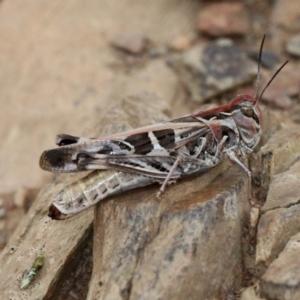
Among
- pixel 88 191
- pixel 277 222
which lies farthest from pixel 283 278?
pixel 88 191

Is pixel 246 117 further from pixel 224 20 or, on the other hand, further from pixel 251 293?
pixel 224 20

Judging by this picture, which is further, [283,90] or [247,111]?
[283,90]

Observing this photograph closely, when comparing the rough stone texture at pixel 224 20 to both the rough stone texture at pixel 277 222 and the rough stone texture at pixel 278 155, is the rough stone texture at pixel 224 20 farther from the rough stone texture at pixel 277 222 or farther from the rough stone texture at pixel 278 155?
the rough stone texture at pixel 277 222

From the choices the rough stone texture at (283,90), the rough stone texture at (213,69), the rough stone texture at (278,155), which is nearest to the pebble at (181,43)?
the rough stone texture at (213,69)

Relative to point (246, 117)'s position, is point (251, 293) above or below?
below

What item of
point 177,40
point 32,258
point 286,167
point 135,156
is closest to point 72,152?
point 135,156

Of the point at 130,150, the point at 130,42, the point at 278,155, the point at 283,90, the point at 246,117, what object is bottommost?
the point at 283,90

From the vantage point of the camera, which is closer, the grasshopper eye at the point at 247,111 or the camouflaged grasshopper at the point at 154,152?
the camouflaged grasshopper at the point at 154,152
